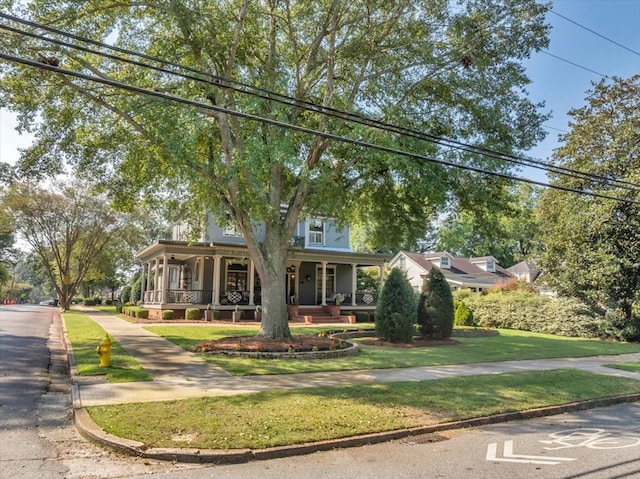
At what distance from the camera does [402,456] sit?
220 inches

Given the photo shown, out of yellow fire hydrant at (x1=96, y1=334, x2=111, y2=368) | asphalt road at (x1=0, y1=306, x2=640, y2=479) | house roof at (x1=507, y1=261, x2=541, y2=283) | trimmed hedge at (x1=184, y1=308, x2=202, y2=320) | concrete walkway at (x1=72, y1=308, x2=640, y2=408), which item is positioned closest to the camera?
asphalt road at (x1=0, y1=306, x2=640, y2=479)

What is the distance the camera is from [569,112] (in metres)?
24.0

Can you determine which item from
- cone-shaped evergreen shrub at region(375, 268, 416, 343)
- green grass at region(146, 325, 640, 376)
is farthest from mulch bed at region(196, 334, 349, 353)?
cone-shaped evergreen shrub at region(375, 268, 416, 343)

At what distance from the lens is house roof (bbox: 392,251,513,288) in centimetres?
4522

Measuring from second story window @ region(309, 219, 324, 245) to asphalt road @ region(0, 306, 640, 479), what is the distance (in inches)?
912

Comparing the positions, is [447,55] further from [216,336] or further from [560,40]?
[216,336]

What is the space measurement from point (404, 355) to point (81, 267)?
110ft

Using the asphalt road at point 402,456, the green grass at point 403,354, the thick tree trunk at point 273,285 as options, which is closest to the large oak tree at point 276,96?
the thick tree trunk at point 273,285

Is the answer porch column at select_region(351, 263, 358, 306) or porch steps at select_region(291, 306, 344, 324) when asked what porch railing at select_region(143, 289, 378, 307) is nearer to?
porch column at select_region(351, 263, 358, 306)

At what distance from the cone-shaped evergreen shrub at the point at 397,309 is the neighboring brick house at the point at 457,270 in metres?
28.4

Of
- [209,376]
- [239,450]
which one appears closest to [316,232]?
[209,376]

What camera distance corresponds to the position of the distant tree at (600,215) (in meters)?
21.1

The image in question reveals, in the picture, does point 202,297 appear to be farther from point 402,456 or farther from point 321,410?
point 402,456

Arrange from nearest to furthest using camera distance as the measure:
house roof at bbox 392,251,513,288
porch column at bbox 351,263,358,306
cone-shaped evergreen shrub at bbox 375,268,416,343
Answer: cone-shaped evergreen shrub at bbox 375,268,416,343, porch column at bbox 351,263,358,306, house roof at bbox 392,251,513,288
